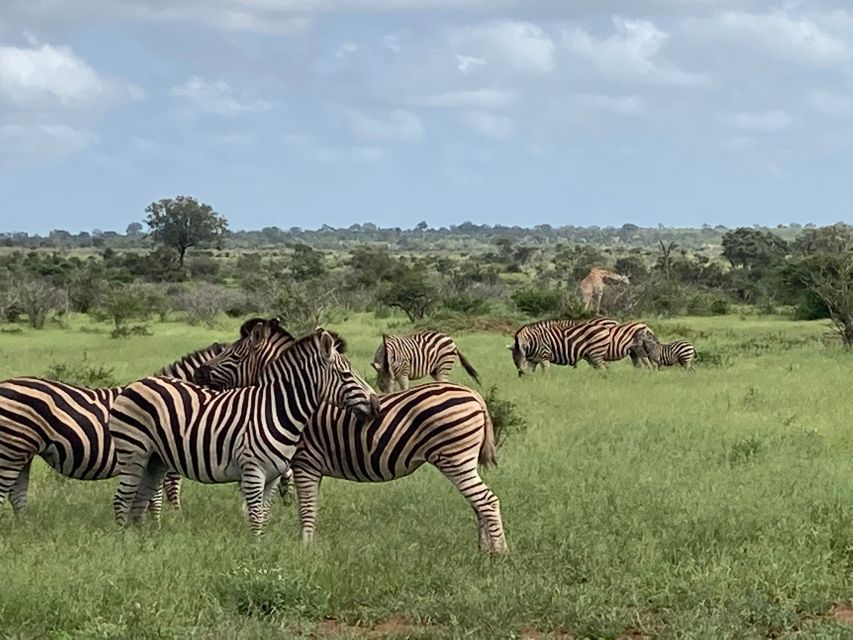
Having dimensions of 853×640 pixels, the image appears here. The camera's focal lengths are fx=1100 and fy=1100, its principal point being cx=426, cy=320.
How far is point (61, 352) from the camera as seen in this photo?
23.7 meters

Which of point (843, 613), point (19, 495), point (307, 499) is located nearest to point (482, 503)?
point (307, 499)

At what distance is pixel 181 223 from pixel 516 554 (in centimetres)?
7047

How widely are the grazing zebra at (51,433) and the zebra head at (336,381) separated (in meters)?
1.78

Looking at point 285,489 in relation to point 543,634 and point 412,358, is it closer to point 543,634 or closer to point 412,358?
point 543,634

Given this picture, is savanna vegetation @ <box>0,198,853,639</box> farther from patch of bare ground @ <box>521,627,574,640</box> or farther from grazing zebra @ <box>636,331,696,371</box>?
grazing zebra @ <box>636,331,696,371</box>

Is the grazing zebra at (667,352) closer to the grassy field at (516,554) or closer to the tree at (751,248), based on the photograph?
the grassy field at (516,554)

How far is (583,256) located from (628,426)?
53370 millimetres

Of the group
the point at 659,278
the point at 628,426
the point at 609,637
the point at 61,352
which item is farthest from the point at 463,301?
the point at 609,637

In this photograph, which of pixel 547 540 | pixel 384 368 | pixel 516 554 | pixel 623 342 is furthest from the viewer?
pixel 623 342

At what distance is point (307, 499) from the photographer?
764 centimetres

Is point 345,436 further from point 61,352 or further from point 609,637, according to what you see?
point 61,352

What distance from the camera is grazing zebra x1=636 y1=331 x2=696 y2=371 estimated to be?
19.5 m

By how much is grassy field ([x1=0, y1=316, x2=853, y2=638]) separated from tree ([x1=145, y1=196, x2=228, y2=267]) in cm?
6511

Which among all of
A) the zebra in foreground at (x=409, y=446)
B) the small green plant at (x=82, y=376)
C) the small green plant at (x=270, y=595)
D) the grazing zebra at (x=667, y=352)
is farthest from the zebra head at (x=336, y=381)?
the grazing zebra at (x=667, y=352)
